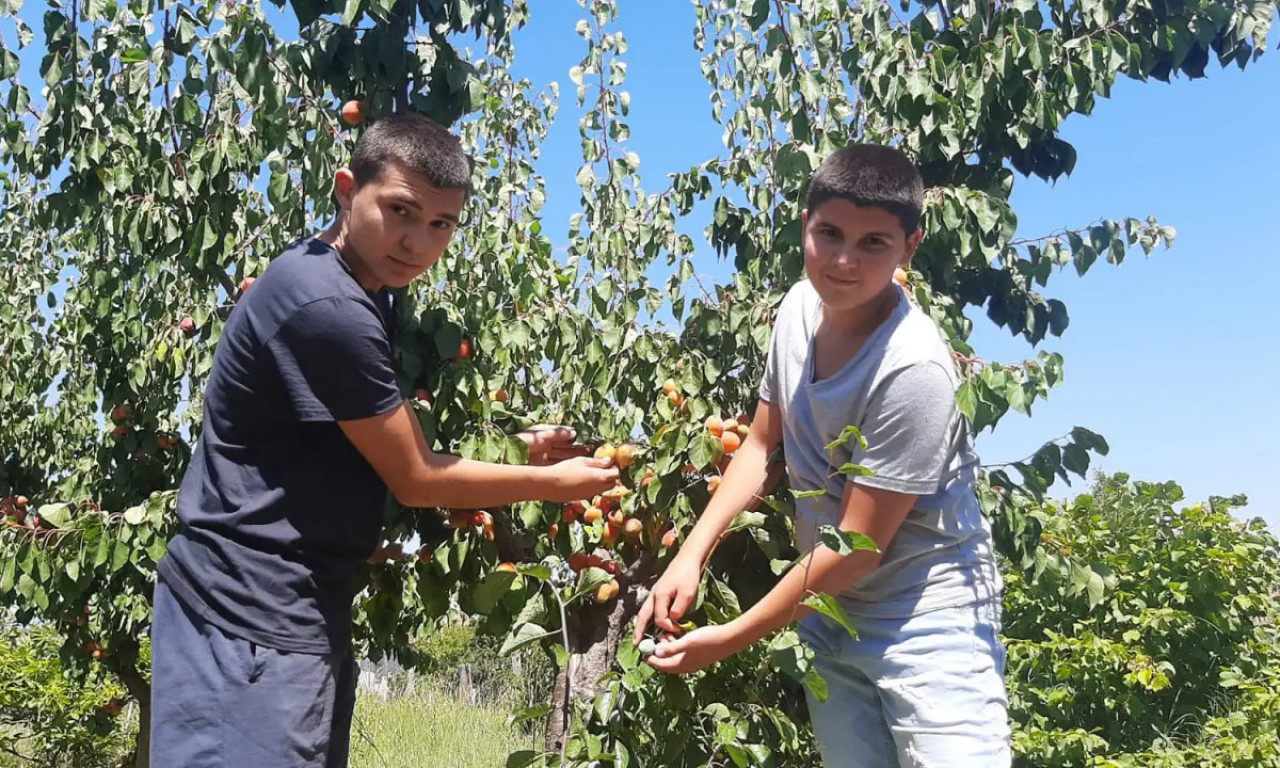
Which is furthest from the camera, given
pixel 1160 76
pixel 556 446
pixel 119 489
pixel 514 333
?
pixel 119 489

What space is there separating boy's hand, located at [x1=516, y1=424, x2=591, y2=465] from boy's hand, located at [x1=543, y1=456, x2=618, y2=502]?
0.32 metres

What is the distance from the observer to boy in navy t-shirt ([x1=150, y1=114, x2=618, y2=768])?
5.83 feet

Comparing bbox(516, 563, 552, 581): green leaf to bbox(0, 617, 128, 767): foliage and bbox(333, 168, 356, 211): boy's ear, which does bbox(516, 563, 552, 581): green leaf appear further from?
bbox(0, 617, 128, 767): foliage

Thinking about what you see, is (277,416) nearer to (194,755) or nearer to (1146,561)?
(194,755)

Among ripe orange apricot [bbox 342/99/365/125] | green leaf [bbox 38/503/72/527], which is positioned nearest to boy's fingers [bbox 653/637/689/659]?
ripe orange apricot [bbox 342/99/365/125]

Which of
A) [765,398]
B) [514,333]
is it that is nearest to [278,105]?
[514,333]

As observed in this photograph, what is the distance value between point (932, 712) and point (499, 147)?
4.04 m

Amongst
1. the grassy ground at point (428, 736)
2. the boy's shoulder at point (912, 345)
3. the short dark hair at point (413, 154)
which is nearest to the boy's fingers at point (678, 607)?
the boy's shoulder at point (912, 345)

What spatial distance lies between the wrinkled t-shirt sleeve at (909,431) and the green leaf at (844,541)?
0.11 meters

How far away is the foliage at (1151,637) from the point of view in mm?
5480

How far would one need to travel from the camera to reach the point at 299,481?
1840 mm

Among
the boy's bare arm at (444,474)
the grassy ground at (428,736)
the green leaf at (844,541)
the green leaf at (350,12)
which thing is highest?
the green leaf at (350,12)

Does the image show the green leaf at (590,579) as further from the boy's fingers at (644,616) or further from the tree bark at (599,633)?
the tree bark at (599,633)

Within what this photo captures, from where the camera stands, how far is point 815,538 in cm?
194
